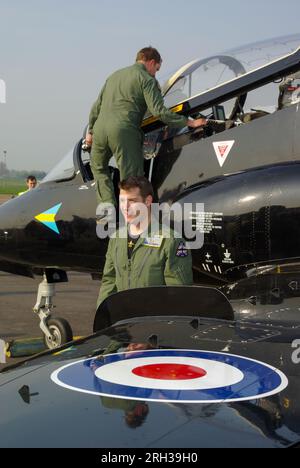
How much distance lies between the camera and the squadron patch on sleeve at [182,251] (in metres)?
4.21

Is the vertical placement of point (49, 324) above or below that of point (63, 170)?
below

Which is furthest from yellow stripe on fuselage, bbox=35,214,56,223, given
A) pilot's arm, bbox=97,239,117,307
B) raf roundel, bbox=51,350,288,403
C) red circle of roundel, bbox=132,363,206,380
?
red circle of roundel, bbox=132,363,206,380

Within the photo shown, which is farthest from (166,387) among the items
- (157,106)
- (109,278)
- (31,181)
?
(31,181)

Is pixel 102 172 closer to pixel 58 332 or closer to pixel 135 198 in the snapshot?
pixel 58 332

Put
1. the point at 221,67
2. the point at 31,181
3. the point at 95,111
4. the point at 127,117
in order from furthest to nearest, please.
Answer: the point at 31,181 < the point at 221,67 < the point at 95,111 < the point at 127,117

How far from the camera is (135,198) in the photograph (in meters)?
4.14

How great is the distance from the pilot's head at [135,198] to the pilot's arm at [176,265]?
0.27 metres

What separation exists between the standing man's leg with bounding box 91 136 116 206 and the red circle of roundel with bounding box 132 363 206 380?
4.46 m

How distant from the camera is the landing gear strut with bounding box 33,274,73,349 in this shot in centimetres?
707

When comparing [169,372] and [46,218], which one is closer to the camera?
[169,372]

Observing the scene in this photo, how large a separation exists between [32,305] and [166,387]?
30.9ft

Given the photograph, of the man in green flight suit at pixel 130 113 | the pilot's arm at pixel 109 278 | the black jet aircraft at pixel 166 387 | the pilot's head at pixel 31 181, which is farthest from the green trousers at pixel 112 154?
the pilot's head at pixel 31 181
